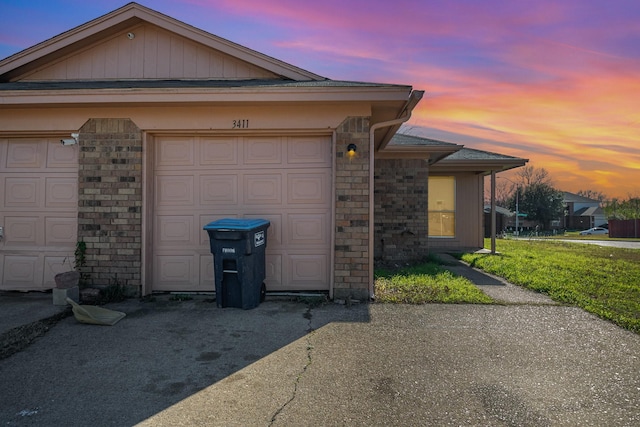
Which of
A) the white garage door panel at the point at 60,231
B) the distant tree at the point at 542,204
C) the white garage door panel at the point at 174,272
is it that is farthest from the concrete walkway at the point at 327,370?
the distant tree at the point at 542,204

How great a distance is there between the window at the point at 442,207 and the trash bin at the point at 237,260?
7.99 m

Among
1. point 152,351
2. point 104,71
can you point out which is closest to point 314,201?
point 152,351

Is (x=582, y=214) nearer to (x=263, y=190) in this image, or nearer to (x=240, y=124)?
(x=263, y=190)

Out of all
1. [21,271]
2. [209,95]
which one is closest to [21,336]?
[21,271]

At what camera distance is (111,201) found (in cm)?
581

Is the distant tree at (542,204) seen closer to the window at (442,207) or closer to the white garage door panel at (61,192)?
the window at (442,207)

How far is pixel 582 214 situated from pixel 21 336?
70.5 m

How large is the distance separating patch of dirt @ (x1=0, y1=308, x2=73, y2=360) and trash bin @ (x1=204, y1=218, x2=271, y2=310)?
1.99 m

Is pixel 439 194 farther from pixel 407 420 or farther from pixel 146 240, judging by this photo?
pixel 407 420

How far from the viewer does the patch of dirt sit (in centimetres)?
382

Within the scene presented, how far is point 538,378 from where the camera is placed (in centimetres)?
325

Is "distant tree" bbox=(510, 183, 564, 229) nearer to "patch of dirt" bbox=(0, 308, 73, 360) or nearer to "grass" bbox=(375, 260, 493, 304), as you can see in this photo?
"grass" bbox=(375, 260, 493, 304)

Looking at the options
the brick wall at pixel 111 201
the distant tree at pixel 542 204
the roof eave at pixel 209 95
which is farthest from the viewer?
the distant tree at pixel 542 204

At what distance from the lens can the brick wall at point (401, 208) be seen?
9547mm
